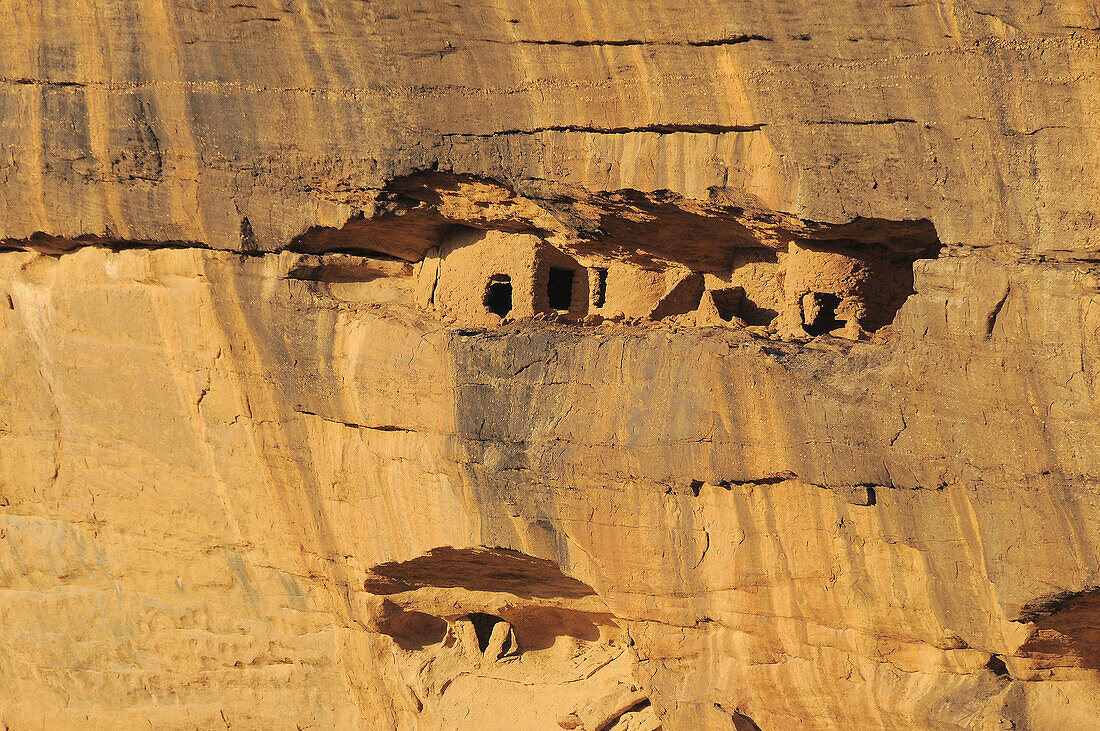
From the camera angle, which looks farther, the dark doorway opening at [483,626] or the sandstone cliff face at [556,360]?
the dark doorway opening at [483,626]

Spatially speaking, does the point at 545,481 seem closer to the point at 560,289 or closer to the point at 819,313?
the point at 560,289

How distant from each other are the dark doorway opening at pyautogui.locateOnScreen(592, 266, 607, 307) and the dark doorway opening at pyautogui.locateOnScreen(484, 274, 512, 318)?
0.44 meters

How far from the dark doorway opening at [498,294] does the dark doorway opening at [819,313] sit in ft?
4.89

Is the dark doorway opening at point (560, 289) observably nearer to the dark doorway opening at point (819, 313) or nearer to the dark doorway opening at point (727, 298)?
the dark doorway opening at point (727, 298)

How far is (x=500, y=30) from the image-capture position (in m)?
4.96

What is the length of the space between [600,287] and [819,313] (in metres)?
1.13

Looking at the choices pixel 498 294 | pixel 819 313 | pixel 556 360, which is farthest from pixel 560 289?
pixel 819 313

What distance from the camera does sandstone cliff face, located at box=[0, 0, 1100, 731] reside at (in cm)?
441

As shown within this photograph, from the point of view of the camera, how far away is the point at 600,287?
5.81 m

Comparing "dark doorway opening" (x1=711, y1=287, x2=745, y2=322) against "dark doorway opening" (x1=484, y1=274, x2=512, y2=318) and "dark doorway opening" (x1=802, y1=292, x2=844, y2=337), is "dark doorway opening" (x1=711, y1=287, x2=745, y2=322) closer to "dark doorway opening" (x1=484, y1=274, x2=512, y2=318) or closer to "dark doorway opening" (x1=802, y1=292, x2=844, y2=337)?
"dark doorway opening" (x1=802, y1=292, x2=844, y2=337)

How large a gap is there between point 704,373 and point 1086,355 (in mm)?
1469

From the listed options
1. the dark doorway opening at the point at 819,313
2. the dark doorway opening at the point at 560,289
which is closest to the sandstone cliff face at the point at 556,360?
the dark doorway opening at the point at 819,313

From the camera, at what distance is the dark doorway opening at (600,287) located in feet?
19.0

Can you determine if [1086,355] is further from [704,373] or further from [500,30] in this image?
[500,30]
